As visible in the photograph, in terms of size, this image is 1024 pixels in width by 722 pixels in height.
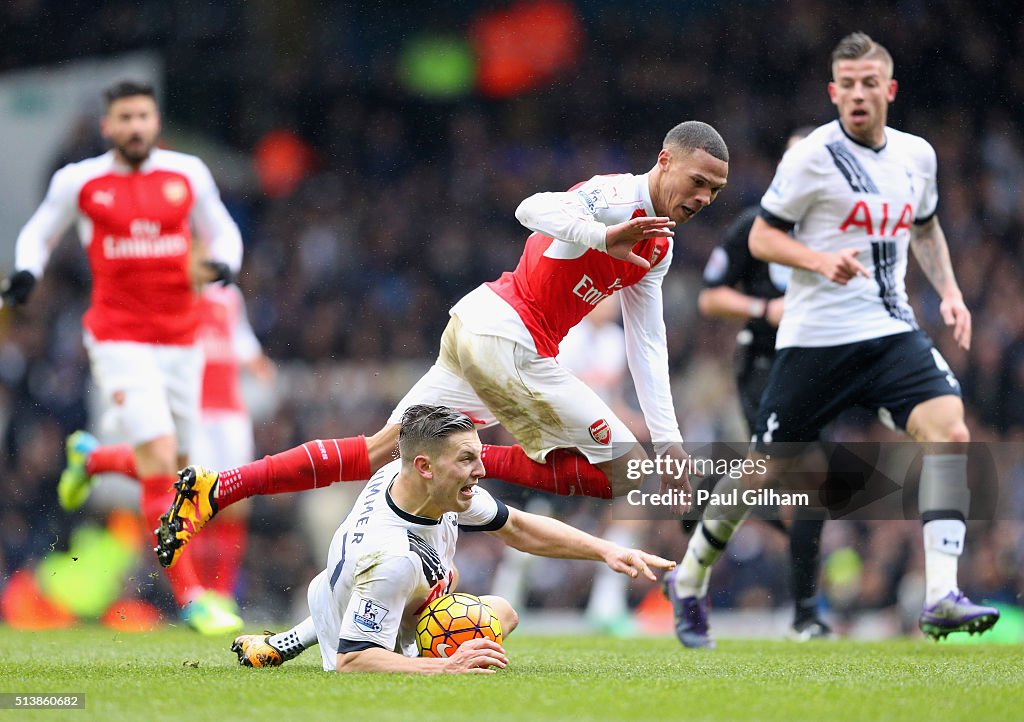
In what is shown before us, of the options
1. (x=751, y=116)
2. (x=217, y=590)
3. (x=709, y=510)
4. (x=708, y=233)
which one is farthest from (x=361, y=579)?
(x=751, y=116)

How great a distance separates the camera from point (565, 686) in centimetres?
495

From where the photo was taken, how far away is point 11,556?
44.6 feet

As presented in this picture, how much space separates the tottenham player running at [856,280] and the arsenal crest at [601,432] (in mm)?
1365

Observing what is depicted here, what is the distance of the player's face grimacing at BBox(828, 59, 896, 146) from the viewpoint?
6.83 metres

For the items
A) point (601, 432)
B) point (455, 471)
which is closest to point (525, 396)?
point (601, 432)

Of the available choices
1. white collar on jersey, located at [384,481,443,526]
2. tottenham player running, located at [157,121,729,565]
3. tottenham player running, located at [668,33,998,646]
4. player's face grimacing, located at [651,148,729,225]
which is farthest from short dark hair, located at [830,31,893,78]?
white collar on jersey, located at [384,481,443,526]

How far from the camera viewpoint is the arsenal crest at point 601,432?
591 centimetres

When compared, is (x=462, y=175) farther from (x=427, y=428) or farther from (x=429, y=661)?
(x=429, y=661)

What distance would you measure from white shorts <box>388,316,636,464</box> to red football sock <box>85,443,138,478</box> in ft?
9.37

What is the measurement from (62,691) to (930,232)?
4.72 meters

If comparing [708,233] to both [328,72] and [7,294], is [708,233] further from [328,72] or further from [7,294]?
[7,294]

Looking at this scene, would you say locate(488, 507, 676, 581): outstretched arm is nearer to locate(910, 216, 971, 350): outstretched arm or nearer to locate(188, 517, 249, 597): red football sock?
locate(910, 216, 971, 350): outstretched arm

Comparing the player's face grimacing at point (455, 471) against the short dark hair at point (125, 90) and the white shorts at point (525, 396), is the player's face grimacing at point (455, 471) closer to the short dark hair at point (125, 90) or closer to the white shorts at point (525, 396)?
the white shorts at point (525, 396)

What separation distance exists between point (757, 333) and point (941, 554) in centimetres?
219
